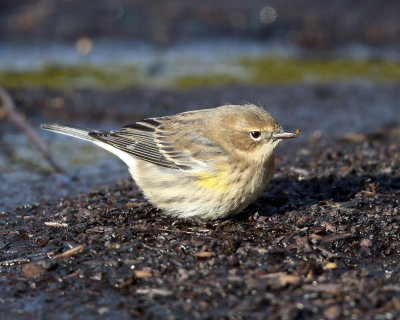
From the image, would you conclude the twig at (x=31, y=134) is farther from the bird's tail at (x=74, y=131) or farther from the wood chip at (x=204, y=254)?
the wood chip at (x=204, y=254)

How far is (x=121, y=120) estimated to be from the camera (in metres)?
13.5

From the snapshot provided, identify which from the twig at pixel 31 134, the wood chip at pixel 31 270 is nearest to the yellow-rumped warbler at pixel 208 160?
the wood chip at pixel 31 270

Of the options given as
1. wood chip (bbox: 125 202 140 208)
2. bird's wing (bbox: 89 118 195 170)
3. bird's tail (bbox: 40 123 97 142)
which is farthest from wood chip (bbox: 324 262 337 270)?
bird's tail (bbox: 40 123 97 142)

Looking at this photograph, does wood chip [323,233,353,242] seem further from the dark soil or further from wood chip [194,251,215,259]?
wood chip [194,251,215,259]

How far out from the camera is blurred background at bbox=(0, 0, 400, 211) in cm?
1213

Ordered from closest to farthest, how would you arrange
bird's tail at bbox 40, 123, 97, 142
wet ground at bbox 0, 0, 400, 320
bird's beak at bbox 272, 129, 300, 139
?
wet ground at bbox 0, 0, 400, 320, bird's beak at bbox 272, 129, 300, 139, bird's tail at bbox 40, 123, 97, 142

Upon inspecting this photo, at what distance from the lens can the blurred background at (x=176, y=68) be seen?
12133 millimetres

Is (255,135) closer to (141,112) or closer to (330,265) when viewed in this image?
(330,265)

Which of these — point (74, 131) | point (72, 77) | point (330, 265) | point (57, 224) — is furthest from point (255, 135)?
point (72, 77)

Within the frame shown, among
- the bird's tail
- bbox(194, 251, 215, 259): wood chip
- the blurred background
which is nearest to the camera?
bbox(194, 251, 215, 259): wood chip

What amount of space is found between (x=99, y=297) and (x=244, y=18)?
1606 cm

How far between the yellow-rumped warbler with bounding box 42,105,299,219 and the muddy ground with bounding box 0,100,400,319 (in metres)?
0.30

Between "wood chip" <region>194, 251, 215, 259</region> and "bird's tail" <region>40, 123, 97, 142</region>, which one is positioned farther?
"bird's tail" <region>40, 123, 97, 142</region>

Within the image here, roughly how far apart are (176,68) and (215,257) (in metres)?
11.5
